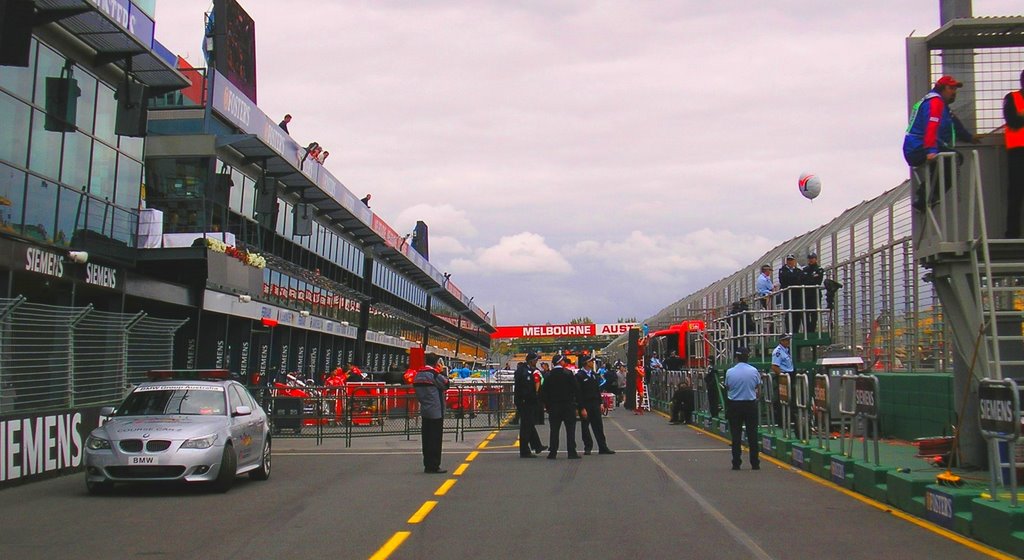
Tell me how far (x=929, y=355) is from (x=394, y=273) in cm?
5487

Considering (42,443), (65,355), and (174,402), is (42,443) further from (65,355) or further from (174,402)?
(174,402)

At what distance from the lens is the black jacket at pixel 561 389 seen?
1827 centimetres

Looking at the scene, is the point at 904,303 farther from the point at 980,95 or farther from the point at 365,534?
the point at 365,534

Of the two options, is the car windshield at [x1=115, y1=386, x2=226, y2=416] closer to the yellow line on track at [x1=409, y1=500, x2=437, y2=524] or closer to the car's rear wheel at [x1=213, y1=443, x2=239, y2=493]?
the car's rear wheel at [x1=213, y1=443, x2=239, y2=493]

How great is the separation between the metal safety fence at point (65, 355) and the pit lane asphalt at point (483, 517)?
1.40 m

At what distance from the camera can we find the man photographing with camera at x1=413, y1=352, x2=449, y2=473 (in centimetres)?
1577

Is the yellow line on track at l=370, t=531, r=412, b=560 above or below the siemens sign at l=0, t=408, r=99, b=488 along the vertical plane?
below

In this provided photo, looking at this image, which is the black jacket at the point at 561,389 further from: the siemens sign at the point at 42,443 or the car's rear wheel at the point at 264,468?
the siemens sign at the point at 42,443

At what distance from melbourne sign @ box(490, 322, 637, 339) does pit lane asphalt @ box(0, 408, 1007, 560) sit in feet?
324

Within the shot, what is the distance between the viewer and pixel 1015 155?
11.2 metres

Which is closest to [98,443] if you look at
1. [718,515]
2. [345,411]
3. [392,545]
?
[392,545]

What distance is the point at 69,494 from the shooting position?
13.3 meters

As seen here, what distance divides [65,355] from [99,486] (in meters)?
3.71

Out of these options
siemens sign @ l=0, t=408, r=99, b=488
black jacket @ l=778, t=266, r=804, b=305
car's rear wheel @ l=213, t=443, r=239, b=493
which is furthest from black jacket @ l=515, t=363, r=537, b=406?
siemens sign @ l=0, t=408, r=99, b=488
